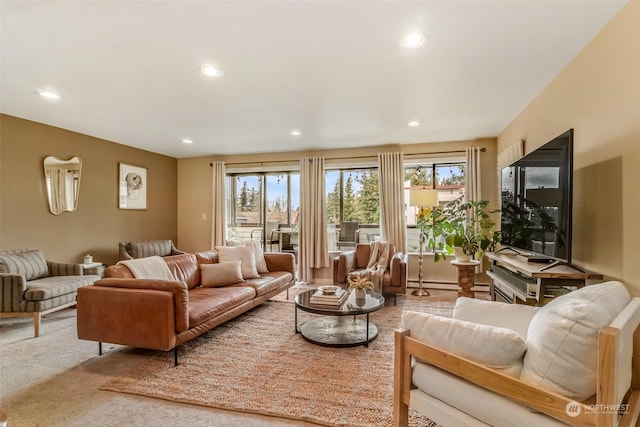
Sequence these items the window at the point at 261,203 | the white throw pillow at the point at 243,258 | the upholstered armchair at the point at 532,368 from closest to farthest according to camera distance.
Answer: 1. the upholstered armchair at the point at 532,368
2. the white throw pillow at the point at 243,258
3. the window at the point at 261,203

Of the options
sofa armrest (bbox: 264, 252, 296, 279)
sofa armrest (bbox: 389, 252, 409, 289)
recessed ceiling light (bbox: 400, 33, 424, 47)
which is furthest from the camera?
sofa armrest (bbox: 264, 252, 296, 279)

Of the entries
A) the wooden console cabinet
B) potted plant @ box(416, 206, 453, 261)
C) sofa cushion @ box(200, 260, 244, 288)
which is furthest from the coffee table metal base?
potted plant @ box(416, 206, 453, 261)

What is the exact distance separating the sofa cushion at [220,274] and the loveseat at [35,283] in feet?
4.74

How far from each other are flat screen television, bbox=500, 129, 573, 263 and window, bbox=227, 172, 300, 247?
3.92 m

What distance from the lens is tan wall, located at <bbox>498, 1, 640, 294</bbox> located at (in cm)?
192

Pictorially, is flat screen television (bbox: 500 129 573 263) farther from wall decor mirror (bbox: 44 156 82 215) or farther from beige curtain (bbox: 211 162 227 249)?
wall decor mirror (bbox: 44 156 82 215)

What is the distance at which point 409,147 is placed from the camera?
5.59m

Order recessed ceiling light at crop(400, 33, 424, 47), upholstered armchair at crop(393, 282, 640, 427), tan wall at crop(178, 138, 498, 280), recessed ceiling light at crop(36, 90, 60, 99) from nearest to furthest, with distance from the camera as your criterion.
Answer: upholstered armchair at crop(393, 282, 640, 427) < recessed ceiling light at crop(400, 33, 424, 47) < recessed ceiling light at crop(36, 90, 60, 99) < tan wall at crop(178, 138, 498, 280)

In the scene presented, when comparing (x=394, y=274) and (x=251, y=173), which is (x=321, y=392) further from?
(x=251, y=173)

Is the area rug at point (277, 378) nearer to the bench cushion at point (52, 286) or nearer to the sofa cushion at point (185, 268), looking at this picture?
the sofa cushion at point (185, 268)

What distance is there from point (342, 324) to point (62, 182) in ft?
14.2

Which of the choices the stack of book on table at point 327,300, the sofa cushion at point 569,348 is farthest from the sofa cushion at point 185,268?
the sofa cushion at point 569,348

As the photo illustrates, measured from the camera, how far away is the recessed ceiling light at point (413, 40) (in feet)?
→ 7.42

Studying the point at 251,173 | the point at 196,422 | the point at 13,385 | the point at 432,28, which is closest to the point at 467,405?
the point at 196,422
